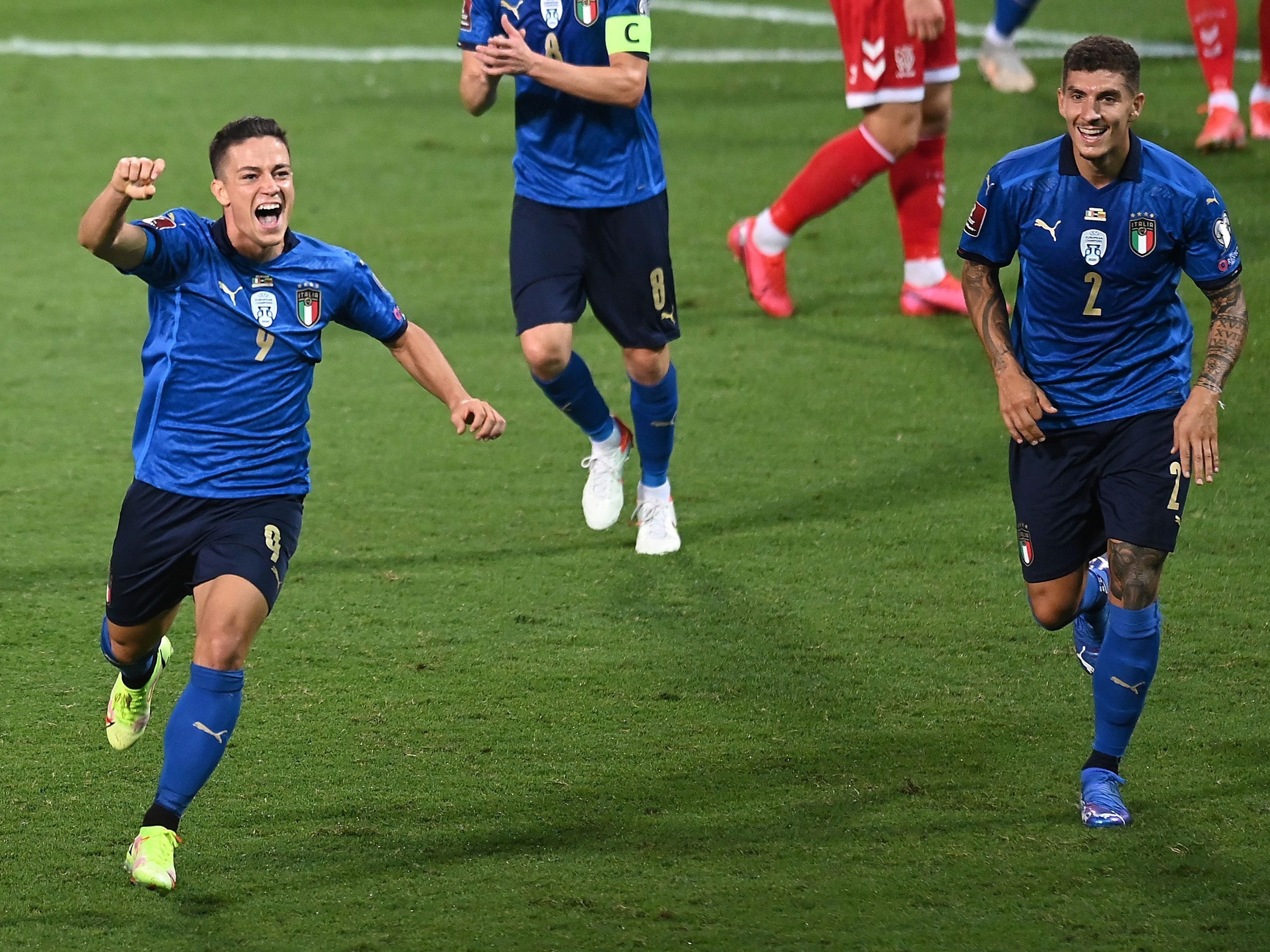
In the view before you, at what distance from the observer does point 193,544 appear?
3.79 meters

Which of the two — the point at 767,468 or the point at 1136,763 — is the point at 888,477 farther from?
the point at 1136,763

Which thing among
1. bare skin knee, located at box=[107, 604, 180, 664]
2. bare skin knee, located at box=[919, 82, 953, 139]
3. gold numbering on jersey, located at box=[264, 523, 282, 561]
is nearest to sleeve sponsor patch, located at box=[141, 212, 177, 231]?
gold numbering on jersey, located at box=[264, 523, 282, 561]

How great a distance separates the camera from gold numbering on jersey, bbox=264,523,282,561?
12.4 ft

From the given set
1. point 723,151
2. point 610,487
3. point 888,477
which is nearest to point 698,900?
point 610,487

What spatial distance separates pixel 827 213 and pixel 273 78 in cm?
406

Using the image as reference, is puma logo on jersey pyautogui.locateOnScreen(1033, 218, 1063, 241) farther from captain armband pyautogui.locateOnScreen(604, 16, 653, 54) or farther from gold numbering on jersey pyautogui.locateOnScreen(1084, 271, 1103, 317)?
captain armband pyautogui.locateOnScreen(604, 16, 653, 54)

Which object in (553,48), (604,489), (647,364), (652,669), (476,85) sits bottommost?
(652,669)

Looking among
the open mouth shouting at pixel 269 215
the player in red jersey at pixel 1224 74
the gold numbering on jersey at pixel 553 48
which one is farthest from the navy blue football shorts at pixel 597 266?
the player in red jersey at pixel 1224 74

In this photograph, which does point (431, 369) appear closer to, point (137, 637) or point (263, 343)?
point (263, 343)

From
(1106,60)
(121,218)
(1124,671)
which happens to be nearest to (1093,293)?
(1106,60)

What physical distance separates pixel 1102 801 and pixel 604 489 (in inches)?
90.5

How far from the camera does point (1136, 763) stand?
4.18 m

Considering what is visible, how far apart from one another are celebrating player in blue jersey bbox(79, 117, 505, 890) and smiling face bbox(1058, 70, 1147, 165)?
1.36m

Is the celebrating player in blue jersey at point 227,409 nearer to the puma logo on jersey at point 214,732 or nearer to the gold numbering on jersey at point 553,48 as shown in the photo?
the puma logo on jersey at point 214,732
